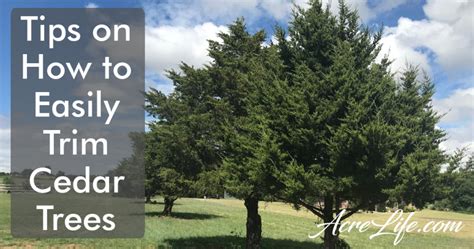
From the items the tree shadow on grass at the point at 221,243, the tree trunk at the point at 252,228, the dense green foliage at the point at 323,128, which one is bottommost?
the tree shadow on grass at the point at 221,243

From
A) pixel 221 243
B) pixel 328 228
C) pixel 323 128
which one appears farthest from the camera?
pixel 221 243

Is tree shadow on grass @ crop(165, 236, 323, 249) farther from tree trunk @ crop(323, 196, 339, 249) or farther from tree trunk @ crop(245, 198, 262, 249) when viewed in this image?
tree trunk @ crop(323, 196, 339, 249)


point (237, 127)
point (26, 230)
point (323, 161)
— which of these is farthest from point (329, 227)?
point (26, 230)

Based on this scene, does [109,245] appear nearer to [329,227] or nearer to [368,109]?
[329,227]

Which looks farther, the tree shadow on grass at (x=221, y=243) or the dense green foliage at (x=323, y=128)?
the tree shadow on grass at (x=221, y=243)

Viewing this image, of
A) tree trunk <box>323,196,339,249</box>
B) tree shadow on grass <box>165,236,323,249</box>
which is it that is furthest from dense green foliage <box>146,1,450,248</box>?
tree shadow on grass <box>165,236,323,249</box>

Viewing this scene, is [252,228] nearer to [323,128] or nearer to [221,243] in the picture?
[221,243]

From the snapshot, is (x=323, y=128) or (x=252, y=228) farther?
(x=252, y=228)

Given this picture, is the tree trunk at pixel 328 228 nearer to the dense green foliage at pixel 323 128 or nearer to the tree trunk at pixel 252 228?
the dense green foliage at pixel 323 128

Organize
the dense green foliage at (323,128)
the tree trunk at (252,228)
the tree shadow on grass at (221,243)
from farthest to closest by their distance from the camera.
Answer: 1. the tree shadow on grass at (221,243)
2. the tree trunk at (252,228)
3. the dense green foliage at (323,128)

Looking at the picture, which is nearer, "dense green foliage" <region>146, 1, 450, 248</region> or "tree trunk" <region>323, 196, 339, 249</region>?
"dense green foliage" <region>146, 1, 450, 248</region>

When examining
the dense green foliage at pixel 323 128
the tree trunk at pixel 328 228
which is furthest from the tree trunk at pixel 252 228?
the tree trunk at pixel 328 228

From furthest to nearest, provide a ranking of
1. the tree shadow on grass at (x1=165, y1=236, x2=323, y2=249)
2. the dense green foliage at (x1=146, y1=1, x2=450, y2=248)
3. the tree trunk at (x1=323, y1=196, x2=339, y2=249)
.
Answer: the tree shadow on grass at (x1=165, y1=236, x2=323, y2=249) → the tree trunk at (x1=323, y1=196, x2=339, y2=249) → the dense green foliage at (x1=146, y1=1, x2=450, y2=248)

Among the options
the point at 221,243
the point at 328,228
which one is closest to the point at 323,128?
the point at 328,228
